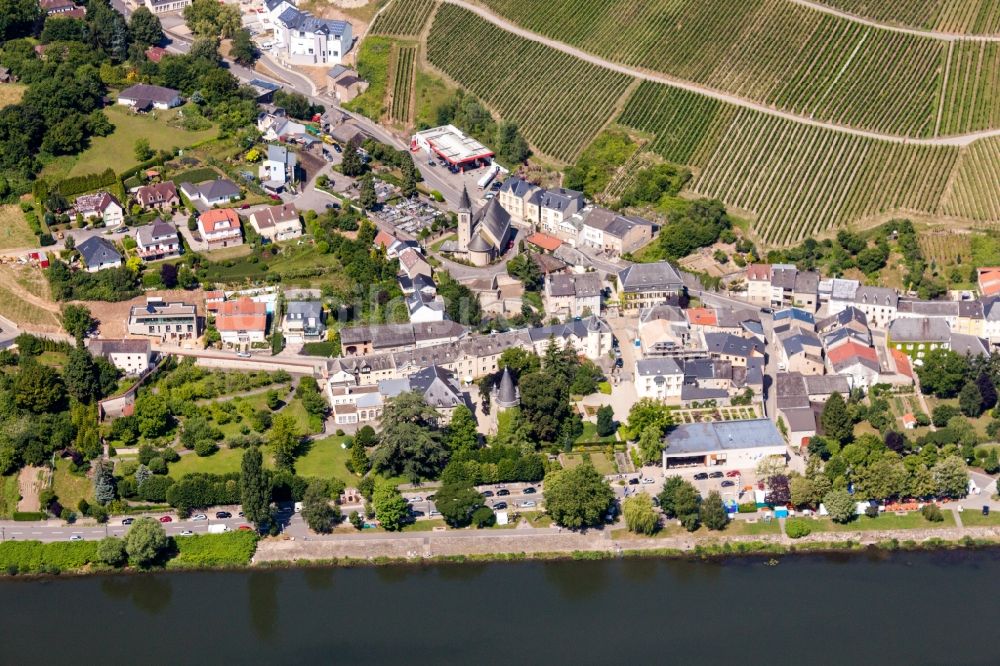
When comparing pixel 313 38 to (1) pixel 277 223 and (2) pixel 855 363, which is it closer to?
(1) pixel 277 223

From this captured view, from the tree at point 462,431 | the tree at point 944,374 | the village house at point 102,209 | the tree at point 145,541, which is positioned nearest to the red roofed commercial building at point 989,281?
the tree at point 944,374

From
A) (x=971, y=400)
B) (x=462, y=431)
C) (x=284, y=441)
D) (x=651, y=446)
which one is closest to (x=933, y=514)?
(x=971, y=400)

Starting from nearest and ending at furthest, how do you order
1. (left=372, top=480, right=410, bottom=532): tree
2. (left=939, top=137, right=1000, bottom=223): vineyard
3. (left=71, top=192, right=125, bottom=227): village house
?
(left=372, top=480, right=410, bottom=532): tree
(left=939, top=137, right=1000, bottom=223): vineyard
(left=71, top=192, right=125, bottom=227): village house

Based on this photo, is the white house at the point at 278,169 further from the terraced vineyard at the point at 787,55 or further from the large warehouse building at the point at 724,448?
the large warehouse building at the point at 724,448

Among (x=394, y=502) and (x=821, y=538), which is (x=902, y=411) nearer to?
(x=821, y=538)

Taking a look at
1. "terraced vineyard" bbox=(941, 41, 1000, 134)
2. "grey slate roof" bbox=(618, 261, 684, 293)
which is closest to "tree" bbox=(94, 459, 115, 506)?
"grey slate roof" bbox=(618, 261, 684, 293)

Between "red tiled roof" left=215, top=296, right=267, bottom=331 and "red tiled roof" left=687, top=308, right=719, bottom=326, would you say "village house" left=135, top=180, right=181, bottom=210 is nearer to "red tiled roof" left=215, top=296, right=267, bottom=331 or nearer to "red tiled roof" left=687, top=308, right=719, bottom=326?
"red tiled roof" left=215, top=296, right=267, bottom=331
